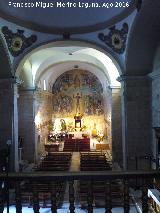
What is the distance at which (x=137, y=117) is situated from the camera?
14.4m

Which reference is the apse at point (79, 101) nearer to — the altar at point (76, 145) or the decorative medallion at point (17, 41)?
the altar at point (76, 145)

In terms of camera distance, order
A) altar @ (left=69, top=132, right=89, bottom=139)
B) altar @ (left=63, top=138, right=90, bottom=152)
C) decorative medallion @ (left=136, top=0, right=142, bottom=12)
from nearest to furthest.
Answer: decorative medallion @ (left=136, top=0, right=142, bottom=12), altar @ (left=63, top=138, right=90, bottom=152), altar @ (left=69, top=132, right=89, bottom=139)

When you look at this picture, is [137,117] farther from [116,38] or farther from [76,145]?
[76,145]

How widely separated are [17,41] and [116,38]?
451 centimetres

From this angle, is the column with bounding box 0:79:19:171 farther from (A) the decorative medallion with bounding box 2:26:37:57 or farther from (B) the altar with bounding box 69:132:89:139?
(B) the altar with bounding box 69:132:89:139

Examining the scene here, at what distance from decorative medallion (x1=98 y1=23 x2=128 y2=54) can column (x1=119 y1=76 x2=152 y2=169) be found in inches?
54.5

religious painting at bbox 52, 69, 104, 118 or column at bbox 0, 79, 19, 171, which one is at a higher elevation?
religious painting at bbox 52, 69, 104, 118

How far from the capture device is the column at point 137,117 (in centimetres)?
1427

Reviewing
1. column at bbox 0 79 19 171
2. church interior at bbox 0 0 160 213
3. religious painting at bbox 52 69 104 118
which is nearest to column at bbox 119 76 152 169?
church interior at bbox 0 0 160 213

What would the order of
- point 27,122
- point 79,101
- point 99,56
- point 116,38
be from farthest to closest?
point 79,101
point 27,122
point 99,56
point 116,38

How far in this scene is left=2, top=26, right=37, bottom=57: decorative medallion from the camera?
13670 mm

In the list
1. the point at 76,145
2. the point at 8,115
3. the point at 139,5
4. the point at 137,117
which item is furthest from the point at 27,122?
the point at 139,5

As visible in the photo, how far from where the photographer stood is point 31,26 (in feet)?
45.3

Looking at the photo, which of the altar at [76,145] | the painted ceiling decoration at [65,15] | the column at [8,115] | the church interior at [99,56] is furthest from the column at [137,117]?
the altar at [76,145]
